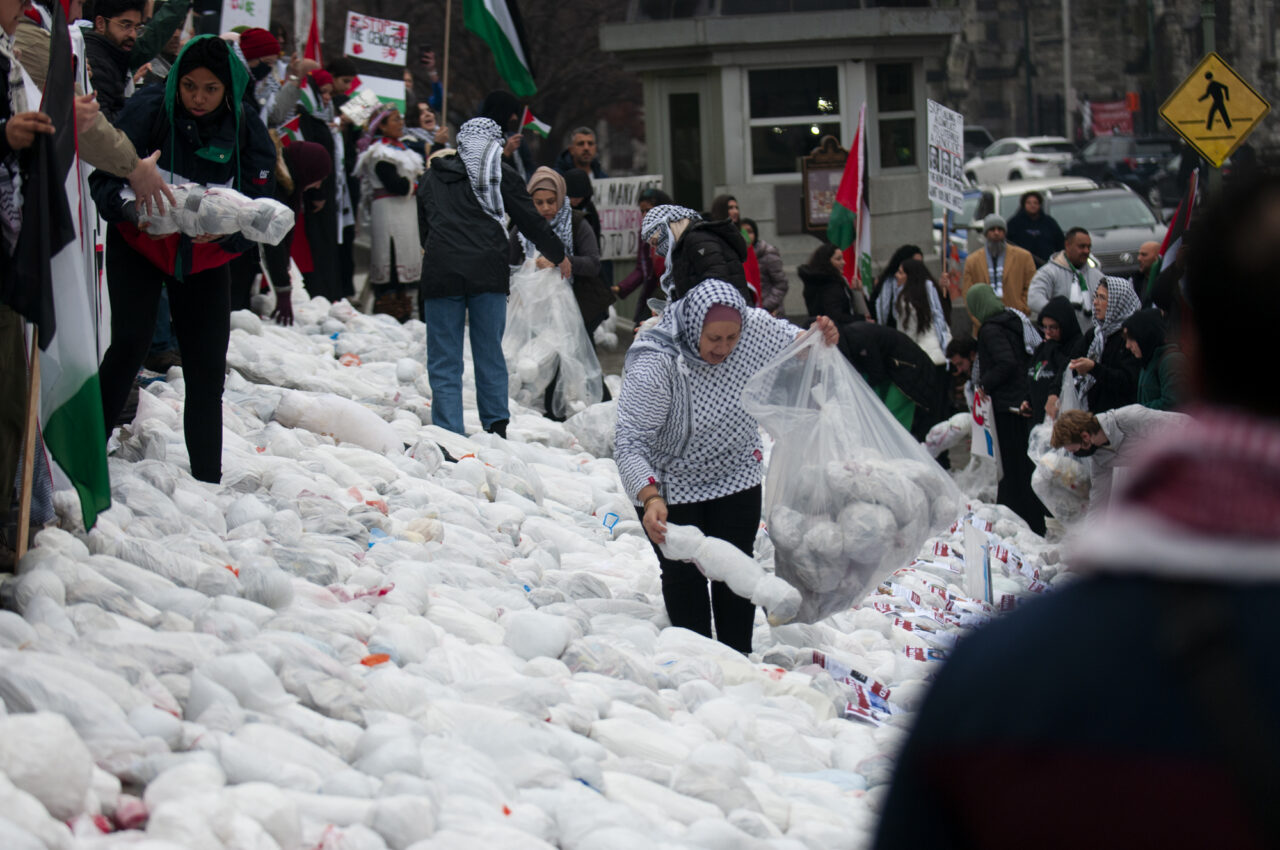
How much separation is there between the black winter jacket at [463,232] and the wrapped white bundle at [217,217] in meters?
3.12

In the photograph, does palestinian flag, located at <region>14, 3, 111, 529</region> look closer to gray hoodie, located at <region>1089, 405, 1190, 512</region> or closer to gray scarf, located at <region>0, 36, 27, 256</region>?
gray scarf, located at <region>0, 36, 27, 256</region>

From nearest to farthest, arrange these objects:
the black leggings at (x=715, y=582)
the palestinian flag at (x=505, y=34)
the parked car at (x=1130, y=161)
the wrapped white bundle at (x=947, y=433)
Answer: the black leggings at (x=715, y=582) < the wrapped white bundle at (x=947, y=433) < the palestinian flag at (x=505, y=34) < the parked car at (x=1130, y=161)

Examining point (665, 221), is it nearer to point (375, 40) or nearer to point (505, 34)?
point (505, 34)

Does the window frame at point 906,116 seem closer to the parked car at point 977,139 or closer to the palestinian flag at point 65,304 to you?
the palestinian flag at point 65,304

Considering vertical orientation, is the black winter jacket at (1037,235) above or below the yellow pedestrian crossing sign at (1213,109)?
below

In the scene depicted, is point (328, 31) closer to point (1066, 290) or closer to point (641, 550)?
point (1066, 290)

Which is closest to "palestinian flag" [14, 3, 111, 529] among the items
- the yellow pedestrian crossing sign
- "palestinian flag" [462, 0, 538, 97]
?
"palestinian flag" [462, 0, 538, 97]

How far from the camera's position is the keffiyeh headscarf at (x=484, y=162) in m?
8.30

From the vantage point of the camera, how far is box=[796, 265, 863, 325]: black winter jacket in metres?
10.9

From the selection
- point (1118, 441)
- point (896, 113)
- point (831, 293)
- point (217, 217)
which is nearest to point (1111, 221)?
point (896, 113)

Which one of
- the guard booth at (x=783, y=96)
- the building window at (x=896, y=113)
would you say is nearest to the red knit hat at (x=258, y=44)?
the guard booth at (x=783, y=96)

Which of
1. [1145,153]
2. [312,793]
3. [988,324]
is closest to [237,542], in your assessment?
[312,793]

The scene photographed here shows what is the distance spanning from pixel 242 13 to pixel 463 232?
3930 mm

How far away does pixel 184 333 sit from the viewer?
5465 millimetres
